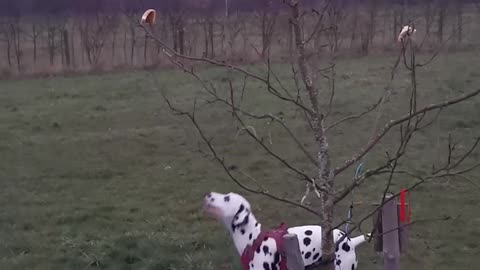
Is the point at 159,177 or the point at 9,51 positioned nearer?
the point at 159,177

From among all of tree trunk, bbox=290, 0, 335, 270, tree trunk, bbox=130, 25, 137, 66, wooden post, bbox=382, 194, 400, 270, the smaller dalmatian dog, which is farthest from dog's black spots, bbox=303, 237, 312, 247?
tree trunk, bbox=130, 25, 137, 66

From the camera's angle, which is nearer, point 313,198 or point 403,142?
point 403,142

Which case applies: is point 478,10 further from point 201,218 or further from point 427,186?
point 201,218

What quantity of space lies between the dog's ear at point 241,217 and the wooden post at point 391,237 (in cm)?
106

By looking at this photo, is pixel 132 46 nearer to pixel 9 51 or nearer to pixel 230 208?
pixel 9 51

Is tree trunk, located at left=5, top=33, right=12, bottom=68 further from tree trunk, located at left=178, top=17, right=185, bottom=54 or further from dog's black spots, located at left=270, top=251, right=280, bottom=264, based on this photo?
dog's black spots, located at left=270, top=251, right=280, bottom=264

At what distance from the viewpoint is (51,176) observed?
8.12m

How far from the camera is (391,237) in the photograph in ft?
10.6

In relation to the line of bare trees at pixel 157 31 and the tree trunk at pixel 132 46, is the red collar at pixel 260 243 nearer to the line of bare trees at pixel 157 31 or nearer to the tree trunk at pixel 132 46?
the line of bare trees at pixel 157 31

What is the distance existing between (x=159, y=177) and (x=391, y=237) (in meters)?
4.97

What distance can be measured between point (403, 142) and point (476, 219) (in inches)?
171

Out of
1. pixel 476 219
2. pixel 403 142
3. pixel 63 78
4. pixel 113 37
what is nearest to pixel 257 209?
pixel 476 219

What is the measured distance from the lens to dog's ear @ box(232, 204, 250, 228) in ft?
13.5

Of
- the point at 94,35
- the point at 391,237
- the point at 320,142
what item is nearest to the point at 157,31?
the point at 94,35
